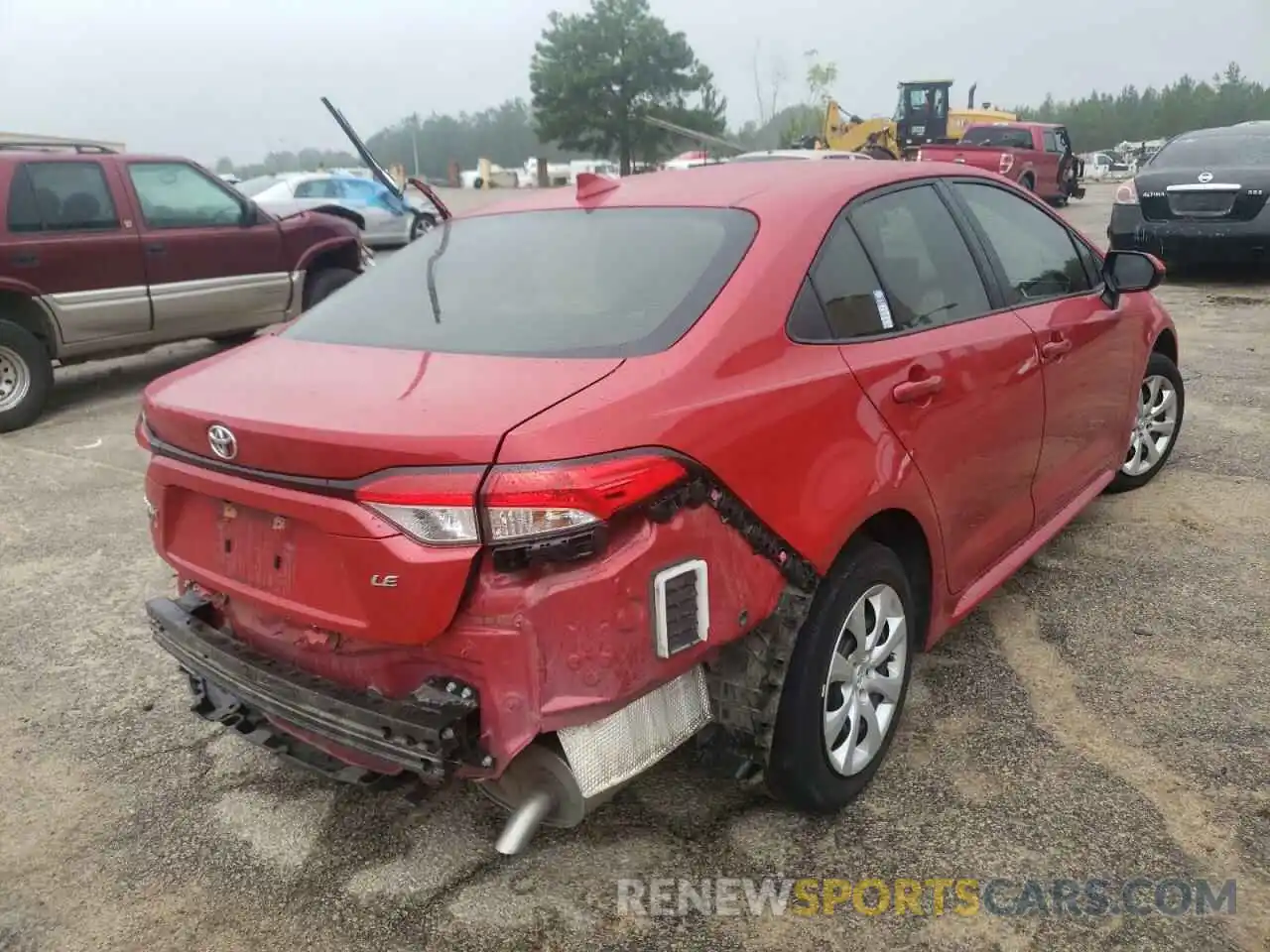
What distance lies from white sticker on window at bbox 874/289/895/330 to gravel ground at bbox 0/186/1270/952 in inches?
47.5

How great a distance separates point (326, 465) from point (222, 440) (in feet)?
1.16

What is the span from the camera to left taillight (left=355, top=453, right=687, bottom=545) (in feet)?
6.26

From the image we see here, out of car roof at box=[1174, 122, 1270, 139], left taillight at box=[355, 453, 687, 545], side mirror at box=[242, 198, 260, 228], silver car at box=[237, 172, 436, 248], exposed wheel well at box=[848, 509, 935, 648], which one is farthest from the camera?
silver car at box=[237, 172, 436, 248]

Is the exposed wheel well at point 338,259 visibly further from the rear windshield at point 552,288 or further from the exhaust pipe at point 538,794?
the exhaust pipe at point 538,794

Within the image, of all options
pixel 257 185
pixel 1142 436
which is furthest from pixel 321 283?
pixel 257 185

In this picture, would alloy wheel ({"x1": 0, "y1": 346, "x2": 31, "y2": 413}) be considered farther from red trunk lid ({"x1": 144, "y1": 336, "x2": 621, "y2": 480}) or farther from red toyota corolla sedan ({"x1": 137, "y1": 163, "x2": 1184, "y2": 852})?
red trunk lid ({"x1": 144, "y1": 336, "x2": 621, "y2": 480})

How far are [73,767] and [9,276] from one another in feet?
16.9

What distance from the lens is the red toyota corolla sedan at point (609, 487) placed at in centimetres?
198

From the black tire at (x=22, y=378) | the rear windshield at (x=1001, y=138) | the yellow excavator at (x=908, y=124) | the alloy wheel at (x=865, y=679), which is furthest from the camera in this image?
the yellow excavator at (x=908, y=124)

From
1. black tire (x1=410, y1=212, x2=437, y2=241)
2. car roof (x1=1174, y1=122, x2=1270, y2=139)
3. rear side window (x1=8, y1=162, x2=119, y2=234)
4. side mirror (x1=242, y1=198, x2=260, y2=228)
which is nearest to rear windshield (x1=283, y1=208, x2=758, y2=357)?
rear side window (x1=8, y1=162, x2=119, y2=234)

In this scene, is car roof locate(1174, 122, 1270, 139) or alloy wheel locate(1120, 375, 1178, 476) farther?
car roof locate(1174, 122, 1270, 139)

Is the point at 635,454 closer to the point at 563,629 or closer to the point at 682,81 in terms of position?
the point at 563,629

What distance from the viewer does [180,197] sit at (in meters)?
8.04

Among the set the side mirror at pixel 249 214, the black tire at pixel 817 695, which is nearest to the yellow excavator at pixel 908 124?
the side mirror at pixel 249 214
